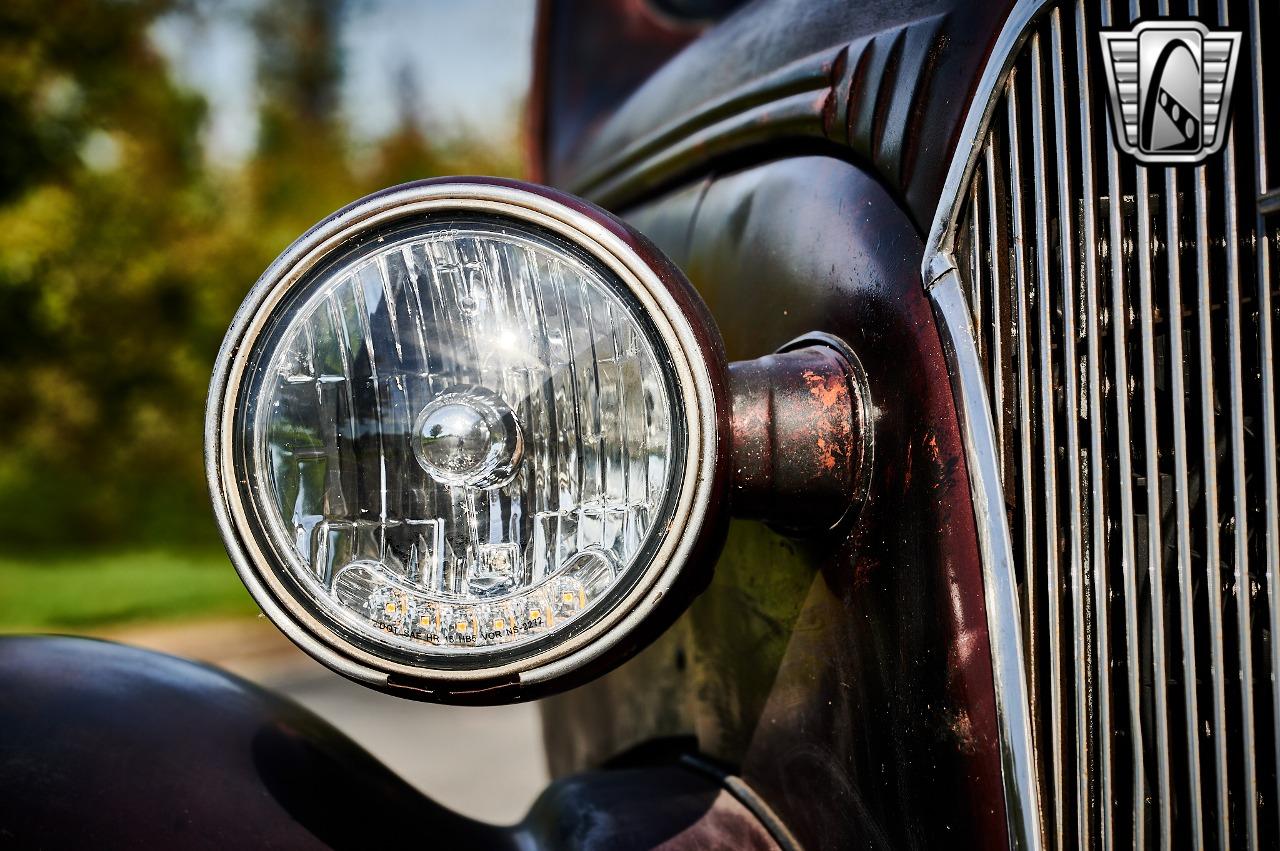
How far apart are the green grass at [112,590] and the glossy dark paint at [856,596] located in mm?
8081

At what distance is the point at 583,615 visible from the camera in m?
1.02

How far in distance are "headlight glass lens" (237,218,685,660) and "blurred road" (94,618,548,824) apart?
2.94 m

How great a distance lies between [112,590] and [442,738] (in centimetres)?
570

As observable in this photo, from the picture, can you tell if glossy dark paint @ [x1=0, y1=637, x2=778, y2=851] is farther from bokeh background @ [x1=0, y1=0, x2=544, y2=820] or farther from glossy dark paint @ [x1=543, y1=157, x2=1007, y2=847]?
bokeh background @ [x1=0, y1=0, x2=544, y2=820]

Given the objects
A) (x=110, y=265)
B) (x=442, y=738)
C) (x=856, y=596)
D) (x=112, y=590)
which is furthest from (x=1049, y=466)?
(x=110, y=265)

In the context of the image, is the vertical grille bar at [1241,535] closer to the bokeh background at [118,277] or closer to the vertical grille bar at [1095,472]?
the vertical grille bar at [1095,472]

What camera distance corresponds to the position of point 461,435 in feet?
3.39

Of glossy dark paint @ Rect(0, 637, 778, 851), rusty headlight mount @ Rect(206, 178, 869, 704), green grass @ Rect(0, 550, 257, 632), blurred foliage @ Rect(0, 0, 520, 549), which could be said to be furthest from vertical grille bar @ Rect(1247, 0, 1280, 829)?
blurred foliage @ Rect(0, 0, 520, 549)

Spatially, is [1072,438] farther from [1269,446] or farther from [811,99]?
[811,99]

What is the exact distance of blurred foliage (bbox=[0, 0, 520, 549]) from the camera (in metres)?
10.7

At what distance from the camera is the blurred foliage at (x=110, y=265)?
10.7 m

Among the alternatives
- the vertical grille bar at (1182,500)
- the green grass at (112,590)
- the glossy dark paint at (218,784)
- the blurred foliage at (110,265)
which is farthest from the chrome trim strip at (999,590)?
the blurred foliage at (110,265)

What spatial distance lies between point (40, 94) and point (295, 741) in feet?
37.3

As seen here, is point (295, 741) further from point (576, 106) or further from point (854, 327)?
point (576, 106)
